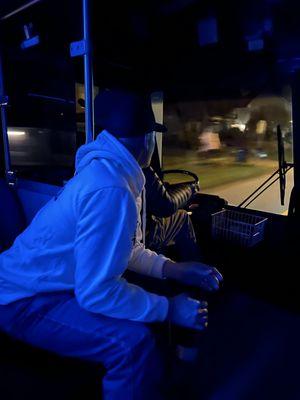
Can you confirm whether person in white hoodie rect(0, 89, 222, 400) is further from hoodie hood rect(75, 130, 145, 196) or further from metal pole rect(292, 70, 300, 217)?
metal pole rect(292, 70, 300, 217)

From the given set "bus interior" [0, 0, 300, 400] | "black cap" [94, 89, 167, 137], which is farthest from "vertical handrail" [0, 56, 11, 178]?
"black cap" [94, 89, 167, 137]

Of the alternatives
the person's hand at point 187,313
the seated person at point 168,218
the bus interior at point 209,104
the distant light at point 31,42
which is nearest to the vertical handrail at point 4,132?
the bus interior at point 209,104

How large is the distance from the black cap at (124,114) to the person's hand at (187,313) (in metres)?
0.60

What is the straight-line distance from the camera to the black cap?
1.15 m

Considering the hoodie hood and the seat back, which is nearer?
the hoodie hood

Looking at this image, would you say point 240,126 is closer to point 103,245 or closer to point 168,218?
point 168,218

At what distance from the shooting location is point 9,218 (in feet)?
6.68

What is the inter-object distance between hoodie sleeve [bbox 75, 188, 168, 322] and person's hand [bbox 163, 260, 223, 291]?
0.35m

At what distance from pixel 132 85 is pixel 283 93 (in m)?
1.21

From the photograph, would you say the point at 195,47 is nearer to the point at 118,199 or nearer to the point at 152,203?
the point at 152,203

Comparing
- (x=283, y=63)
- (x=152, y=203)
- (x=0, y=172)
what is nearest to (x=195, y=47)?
(x=283, y=63)

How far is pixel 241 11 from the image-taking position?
230 centimetres

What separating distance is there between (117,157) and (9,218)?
3.98ft

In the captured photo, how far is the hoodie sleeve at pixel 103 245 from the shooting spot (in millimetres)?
986
